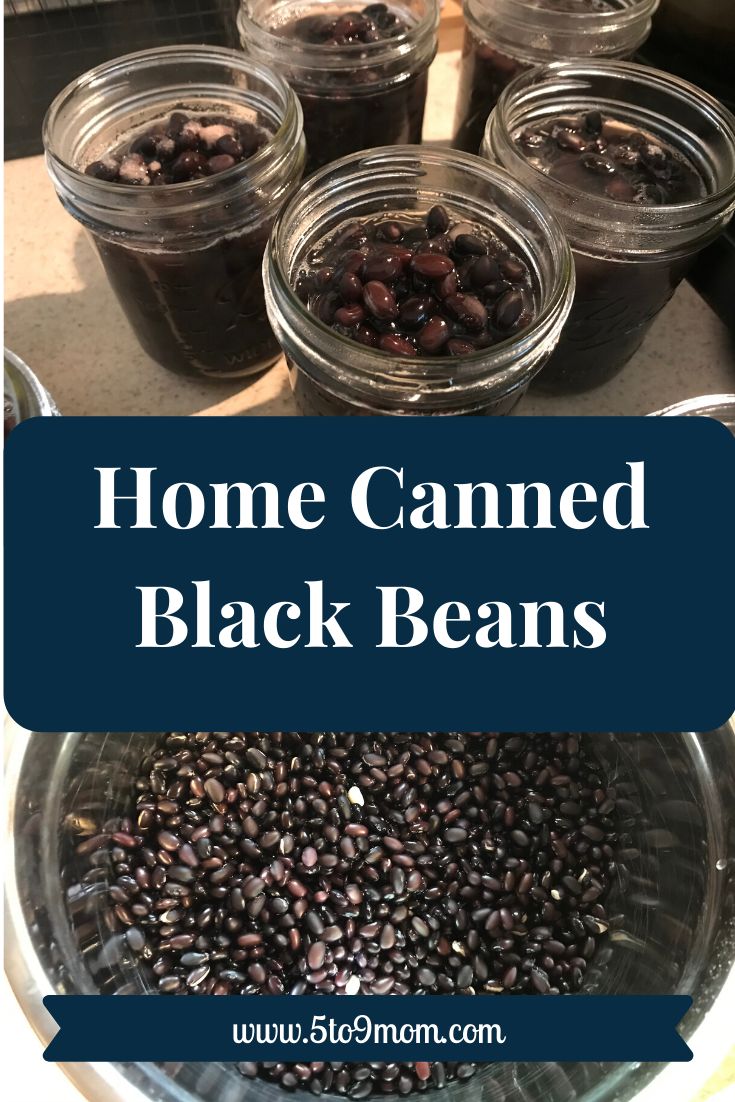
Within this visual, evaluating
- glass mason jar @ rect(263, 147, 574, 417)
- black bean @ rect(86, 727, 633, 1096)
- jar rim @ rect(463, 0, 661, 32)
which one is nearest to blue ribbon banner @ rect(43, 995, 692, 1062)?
black bean @ rect(86, 727, 633, 1096)

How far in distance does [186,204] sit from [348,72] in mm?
317

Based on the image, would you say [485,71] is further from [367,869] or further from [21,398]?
[367,869]

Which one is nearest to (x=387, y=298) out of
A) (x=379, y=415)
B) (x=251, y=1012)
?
(x=379, y=415)

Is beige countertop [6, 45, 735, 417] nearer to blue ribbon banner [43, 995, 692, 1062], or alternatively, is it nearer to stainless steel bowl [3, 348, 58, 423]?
stainless steel bowl [3, 348, 58, 423]

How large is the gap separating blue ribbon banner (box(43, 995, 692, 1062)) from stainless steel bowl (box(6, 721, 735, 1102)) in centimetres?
1

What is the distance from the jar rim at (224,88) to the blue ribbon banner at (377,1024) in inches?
30.3

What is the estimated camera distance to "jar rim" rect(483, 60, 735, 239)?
31.6 inches

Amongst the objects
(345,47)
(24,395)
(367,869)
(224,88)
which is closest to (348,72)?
(345,47)

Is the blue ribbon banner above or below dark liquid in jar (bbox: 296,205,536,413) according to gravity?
below

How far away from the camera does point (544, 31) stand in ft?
3.31

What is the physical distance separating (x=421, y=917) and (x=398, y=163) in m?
0.79

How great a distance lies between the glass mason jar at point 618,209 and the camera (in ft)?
2.67

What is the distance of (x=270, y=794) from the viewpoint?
821 mm

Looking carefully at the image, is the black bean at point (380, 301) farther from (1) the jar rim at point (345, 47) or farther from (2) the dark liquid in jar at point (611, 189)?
(1) the jar rim at point (345, 47)
